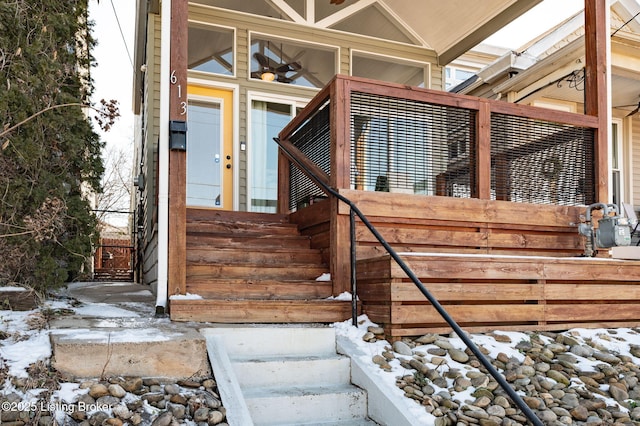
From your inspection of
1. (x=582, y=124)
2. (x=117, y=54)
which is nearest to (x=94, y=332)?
(x=582, y=124)

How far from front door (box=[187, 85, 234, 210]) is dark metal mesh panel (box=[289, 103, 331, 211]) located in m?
1.23

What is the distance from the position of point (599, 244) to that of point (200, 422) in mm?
4062

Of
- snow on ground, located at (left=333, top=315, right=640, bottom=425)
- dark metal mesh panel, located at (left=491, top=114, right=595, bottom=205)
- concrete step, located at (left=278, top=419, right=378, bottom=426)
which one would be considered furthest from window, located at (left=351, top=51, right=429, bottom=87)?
concrete step, located at (left=278, top=419, right=378, bottom=426)

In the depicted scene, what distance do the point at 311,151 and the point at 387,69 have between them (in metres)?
3.40

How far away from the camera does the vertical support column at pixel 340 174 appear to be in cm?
439

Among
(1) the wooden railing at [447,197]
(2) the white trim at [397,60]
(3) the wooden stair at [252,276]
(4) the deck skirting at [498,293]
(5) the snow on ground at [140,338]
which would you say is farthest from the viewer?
(2) the white trim at [397,60]

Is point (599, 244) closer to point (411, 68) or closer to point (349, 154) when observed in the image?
point (349, 154)

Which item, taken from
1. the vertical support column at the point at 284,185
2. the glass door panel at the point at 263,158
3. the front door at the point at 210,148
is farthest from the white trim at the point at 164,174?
the glass door panel at the point at 263,158

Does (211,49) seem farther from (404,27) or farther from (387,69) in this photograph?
(404,27)

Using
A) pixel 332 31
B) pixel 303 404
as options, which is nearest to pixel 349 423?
pixel 303 404

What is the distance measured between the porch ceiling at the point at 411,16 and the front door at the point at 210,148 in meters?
1.26

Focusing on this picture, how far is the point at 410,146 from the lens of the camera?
491cm

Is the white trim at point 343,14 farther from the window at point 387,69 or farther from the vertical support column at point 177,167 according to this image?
the vertical support column at point 177,167

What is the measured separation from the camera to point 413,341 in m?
3.68
